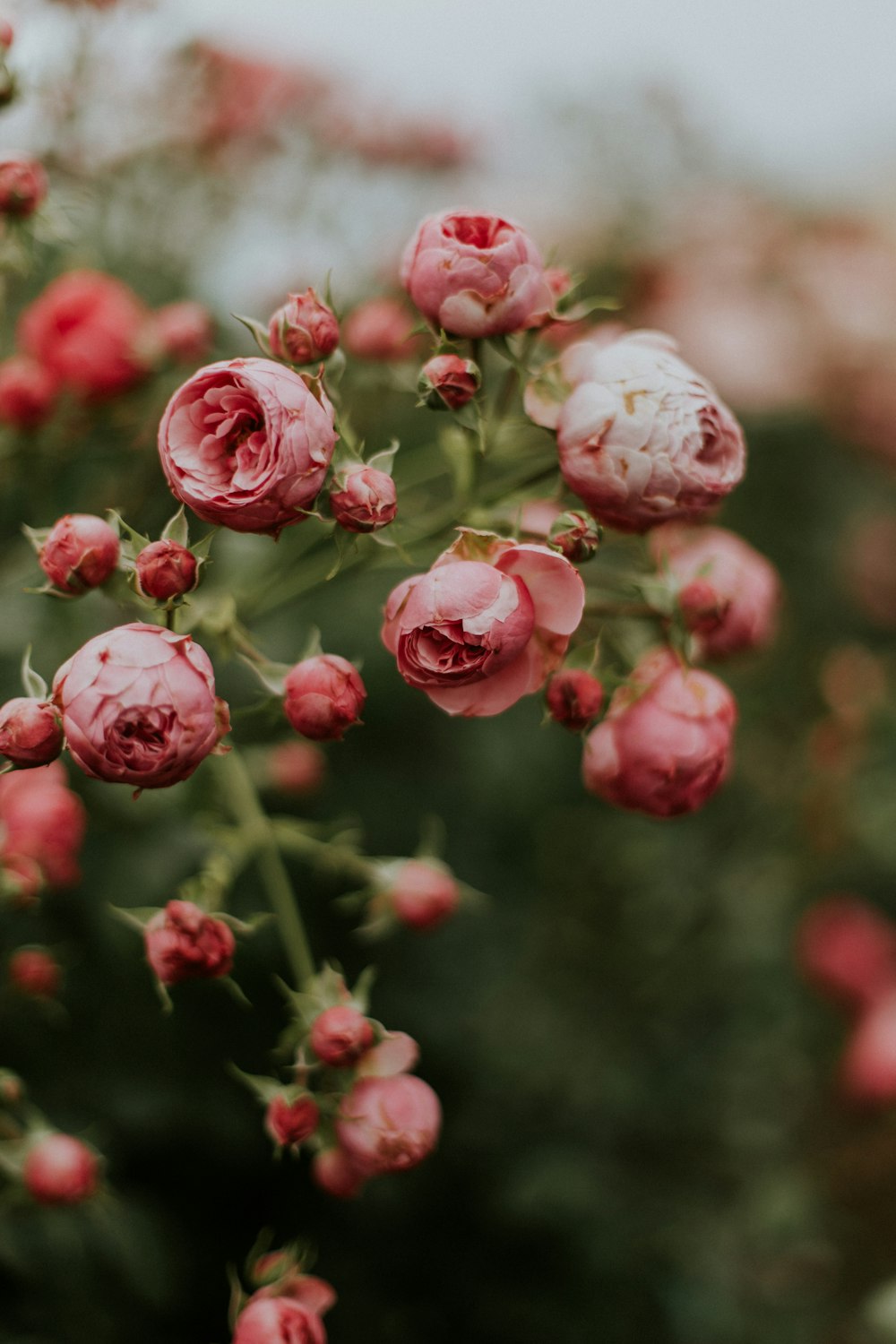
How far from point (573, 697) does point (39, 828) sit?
64cm

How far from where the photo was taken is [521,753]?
2.11 meters

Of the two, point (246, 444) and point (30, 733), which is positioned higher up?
point (246, 444)

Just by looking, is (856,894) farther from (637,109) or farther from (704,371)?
(637,109)

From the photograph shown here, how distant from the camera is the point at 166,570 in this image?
87 centimetres

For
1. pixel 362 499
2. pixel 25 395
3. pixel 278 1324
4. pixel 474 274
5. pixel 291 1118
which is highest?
pixel 474 274

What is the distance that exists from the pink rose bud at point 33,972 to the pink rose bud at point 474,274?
0.86m

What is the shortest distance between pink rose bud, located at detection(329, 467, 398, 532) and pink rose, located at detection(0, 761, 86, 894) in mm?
523

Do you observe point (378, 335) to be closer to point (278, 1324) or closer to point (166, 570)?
point (166, 570)

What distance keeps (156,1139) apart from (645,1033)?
992 mm

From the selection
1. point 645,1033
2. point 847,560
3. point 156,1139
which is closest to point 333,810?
point 156,1139

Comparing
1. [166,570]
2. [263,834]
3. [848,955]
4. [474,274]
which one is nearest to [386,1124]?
[263,834]

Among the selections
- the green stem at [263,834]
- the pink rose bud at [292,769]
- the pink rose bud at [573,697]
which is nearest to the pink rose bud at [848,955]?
the pink rose bud at [292,769]

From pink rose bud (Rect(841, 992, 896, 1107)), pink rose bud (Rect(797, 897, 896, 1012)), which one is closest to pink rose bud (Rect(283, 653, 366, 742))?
pink rose bud (Rect(841, 992, 896, 1107))

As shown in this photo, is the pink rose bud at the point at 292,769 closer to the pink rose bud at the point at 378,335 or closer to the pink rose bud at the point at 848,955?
the pink rose bud at the point at 378,335
